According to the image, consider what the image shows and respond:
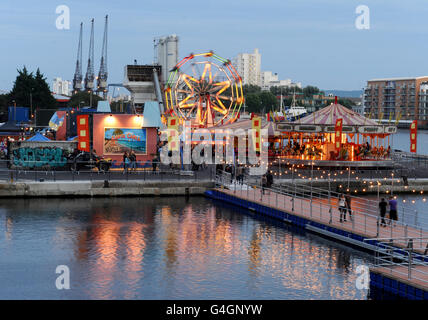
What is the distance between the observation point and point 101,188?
43.7 metres

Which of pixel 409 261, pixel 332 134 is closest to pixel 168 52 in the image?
pixel 332 134

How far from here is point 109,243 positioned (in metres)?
29.8

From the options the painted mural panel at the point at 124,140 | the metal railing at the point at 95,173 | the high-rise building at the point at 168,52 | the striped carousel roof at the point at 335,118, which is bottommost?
the metal railing at the point at 95,173

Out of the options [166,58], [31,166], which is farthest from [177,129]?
[166,58]

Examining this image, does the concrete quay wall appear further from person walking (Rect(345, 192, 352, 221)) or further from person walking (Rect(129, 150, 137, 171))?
person walking (Rect(345, 192, 352, 221))

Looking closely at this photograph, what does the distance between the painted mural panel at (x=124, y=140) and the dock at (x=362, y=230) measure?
8043 mm

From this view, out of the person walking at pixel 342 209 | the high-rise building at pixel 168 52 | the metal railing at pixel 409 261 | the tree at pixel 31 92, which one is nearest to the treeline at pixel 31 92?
the tree at pixel 31 92

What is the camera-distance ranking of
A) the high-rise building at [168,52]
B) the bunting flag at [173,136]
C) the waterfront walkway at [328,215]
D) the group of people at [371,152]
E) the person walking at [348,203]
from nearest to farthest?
the waterfront walkway at [328,215], the person walking at [348,203], the bunting flag at [173,136], the group of people at [371,152], the high-rise building at [168,52]

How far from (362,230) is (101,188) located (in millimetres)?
20262

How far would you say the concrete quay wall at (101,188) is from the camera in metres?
42.7

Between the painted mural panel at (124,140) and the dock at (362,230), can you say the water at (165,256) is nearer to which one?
the dock at (362,230)

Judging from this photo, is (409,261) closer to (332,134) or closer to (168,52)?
(332,134)
